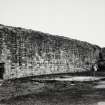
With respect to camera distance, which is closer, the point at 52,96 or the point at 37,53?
the point at 52,96

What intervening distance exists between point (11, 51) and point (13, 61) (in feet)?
2.03

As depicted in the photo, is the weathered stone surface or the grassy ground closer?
the grassy ground

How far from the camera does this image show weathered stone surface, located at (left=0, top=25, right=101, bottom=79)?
11633mm

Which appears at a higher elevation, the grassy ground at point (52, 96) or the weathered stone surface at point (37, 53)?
the weathered stone surface at point (37, 53)

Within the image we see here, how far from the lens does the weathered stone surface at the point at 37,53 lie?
11633mm

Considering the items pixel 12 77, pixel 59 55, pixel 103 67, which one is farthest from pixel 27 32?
pixel 103 67

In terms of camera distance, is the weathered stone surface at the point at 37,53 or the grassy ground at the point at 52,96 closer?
the grassy ground at the point at 52,96

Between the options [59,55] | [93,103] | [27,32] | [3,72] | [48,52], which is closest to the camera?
[93,103]

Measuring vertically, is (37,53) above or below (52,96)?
above

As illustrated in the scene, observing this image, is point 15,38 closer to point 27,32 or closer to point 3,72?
point 27,32

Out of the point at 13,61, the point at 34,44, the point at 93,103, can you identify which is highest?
the point at 34,44

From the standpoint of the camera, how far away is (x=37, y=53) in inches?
573

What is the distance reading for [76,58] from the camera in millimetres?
20438

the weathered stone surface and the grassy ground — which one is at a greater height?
the weathered stone surface
